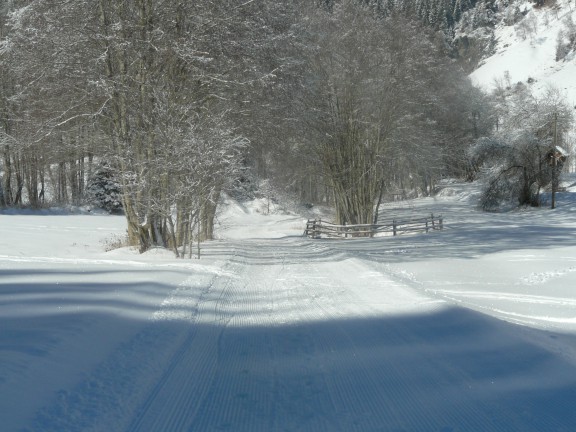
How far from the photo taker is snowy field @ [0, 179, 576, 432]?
12.9 feet

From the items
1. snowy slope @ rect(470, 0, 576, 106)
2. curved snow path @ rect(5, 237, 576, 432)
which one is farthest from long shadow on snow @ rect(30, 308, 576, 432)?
snowy slope @ rect(470, 0, 576, 106)

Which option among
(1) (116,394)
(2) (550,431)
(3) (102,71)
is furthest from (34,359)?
(3) (102,71)

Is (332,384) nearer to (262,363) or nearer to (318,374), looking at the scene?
(318,374)

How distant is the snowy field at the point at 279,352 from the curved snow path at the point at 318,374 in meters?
0.02

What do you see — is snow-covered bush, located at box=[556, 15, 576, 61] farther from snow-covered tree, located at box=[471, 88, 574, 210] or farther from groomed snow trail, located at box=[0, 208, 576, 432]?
groomed snow trail, located at box=[0, 208, 576, 432]

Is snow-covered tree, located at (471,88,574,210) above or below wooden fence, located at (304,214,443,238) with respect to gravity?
above

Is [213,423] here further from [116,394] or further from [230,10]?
[230,10]

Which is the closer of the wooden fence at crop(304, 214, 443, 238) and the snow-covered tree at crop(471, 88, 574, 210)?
the wooden fence at crop(304, 214, 443, 238)

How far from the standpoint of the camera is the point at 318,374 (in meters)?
4.87

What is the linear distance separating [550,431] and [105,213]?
41084 mm

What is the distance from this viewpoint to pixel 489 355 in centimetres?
543

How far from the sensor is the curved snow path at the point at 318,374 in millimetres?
3877

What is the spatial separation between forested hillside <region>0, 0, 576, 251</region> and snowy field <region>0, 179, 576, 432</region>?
181 inches

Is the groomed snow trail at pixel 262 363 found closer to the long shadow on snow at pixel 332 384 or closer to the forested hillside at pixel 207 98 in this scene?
the long shadow on snow at pixel 332 384
